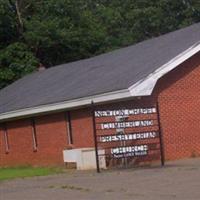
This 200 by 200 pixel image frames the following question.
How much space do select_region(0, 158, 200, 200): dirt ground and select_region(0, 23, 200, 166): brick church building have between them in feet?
10.8

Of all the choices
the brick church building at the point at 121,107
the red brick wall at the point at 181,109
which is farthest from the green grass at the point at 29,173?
the red brick wall at the point at 181,109

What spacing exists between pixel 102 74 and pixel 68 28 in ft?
67.2

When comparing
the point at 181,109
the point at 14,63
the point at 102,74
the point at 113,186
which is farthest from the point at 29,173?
the point at 14,63

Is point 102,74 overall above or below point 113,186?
above

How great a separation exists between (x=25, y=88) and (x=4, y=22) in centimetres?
1272

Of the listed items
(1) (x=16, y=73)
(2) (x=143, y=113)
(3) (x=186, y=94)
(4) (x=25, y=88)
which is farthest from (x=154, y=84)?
(1) (x=16, y=73)

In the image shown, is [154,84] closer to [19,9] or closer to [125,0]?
[19,9]

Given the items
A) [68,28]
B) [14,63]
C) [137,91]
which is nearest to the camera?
[137,91]

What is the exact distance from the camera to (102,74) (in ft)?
89.9

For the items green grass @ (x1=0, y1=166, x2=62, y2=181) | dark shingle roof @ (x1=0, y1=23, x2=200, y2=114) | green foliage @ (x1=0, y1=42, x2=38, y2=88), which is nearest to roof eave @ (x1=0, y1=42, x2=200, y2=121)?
dark shingle roof @ (x1=0, y1=23, x2=200, y2=114)

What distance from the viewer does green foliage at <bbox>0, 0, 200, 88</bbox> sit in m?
44.7

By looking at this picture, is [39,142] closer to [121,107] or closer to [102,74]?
[102,74]

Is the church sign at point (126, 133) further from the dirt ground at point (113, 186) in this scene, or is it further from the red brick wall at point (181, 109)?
the dirt ground at point (113, 186)

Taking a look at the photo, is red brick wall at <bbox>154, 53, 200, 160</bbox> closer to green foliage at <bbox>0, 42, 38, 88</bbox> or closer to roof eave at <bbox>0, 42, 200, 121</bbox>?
roof eave at <bbox>0, 42, 200, 121</bbox>
